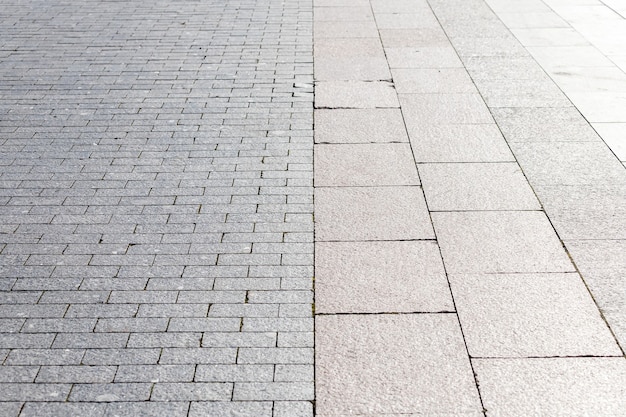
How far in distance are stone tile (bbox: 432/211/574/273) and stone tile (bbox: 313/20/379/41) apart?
17.4 feet

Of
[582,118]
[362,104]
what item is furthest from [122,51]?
[582,118]

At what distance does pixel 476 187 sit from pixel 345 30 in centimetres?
515

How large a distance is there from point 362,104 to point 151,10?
5.39 meters

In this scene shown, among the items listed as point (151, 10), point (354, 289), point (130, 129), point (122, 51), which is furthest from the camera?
point (151, 10)

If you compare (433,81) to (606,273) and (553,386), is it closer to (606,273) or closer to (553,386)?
(606,273)

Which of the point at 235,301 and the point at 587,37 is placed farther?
the point at 587,37

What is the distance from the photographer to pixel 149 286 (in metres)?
5.05

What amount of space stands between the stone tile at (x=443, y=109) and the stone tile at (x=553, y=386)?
3710mm

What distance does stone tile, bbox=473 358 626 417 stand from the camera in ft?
13.1

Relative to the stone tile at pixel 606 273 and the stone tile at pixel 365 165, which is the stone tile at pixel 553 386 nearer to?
the stone tile at pixel 606 273

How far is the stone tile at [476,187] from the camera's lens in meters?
6.10

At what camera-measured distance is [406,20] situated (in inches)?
451

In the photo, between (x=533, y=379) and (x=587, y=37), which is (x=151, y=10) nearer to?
(x=587, y=37)

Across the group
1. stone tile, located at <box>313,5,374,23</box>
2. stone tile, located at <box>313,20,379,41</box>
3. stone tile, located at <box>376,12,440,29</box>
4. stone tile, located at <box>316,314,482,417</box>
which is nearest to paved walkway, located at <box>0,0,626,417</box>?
stone tile, located at <box>316,314,482,417</box>
